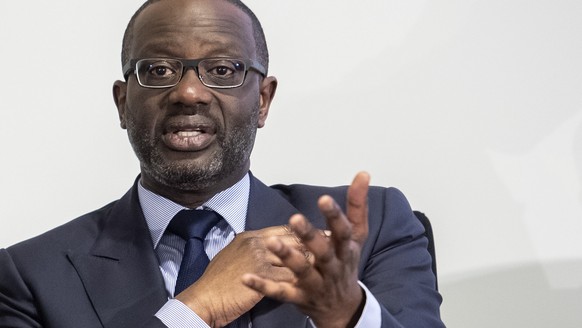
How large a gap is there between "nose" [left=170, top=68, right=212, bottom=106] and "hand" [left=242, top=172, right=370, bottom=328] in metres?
0.59

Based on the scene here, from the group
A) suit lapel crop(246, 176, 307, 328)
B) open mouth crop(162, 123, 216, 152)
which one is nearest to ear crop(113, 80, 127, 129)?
open mouth crop(162, 123, 216, 152)

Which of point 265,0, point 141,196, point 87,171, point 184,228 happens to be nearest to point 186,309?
point 184,228

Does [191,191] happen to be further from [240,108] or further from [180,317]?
[180,317]

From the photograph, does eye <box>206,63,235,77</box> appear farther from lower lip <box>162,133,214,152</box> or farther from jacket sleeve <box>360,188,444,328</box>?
jacket sleeve <box>360,188,444,328</box>

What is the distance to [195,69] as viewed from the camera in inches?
77.7

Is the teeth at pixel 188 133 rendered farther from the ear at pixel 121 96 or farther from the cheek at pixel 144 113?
the ear at pixel 121 96

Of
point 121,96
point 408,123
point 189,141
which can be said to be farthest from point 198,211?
point 408,123

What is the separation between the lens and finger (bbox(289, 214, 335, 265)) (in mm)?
1330

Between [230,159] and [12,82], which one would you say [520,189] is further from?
[12,82]

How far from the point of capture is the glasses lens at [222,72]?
198cm

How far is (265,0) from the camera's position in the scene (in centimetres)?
265

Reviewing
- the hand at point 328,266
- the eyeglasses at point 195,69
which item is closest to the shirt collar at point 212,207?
the eyeglasses at point 195,69

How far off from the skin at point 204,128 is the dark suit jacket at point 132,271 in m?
0.09

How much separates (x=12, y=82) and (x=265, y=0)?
697 millimetres
